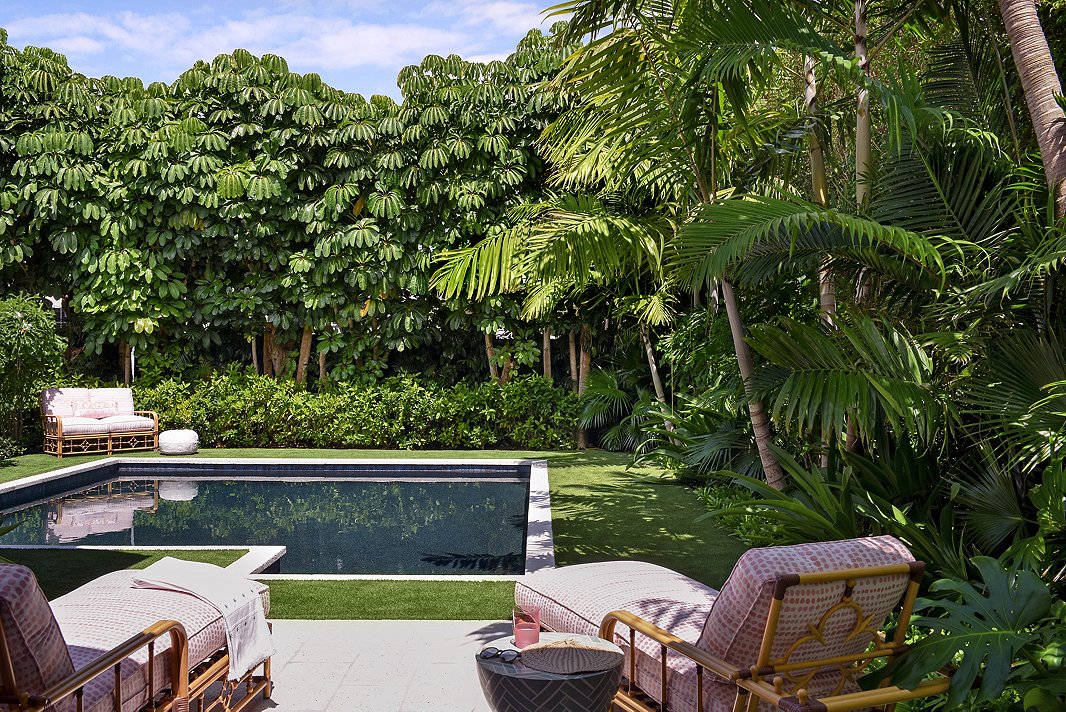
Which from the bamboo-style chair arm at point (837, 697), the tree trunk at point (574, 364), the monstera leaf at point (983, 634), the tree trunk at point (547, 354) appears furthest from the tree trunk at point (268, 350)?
the monstera leaf at point (983, 634)

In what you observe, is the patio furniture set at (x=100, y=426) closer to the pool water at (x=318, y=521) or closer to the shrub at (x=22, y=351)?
the shrub at (x=22, y=351)

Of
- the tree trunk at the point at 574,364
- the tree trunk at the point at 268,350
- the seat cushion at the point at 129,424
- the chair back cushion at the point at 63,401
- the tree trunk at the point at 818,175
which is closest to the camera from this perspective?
the tree trunk at the point at 818,175

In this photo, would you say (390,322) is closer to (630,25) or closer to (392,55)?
(630,25)

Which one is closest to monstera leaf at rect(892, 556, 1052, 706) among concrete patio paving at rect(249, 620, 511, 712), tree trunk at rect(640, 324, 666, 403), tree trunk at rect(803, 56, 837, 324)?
concrete patio paving at rect(249, 620, 511, 712)

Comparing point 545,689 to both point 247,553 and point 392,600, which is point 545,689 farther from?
point 247,553

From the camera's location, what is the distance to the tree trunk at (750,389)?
4.66m

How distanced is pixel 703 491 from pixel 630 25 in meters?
4.61

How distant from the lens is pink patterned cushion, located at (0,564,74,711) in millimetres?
2291

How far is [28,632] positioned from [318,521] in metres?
5.87

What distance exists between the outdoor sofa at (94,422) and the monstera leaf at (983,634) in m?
10.8

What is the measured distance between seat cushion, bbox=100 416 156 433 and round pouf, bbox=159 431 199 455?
56cm

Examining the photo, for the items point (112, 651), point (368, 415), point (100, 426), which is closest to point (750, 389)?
point (112, 651)

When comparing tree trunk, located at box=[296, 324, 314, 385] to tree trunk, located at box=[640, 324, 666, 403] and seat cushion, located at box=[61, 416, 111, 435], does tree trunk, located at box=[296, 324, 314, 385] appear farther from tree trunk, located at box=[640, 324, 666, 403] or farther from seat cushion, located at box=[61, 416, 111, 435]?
tree trunk, located at box=[640, 324, 666, 403]

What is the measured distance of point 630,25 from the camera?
484cm
